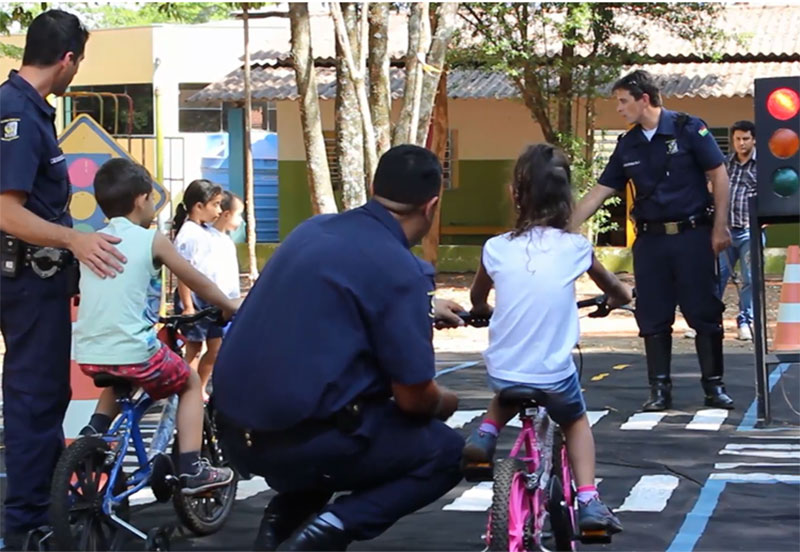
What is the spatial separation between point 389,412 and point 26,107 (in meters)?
2.26

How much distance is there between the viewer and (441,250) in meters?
24.8

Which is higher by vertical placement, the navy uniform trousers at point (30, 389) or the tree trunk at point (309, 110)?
the tree trunk at point (309, 110)

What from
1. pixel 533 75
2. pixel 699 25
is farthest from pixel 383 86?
pixel 699 25

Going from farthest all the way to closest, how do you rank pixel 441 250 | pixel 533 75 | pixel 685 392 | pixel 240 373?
1. pixel 441 250
2. pixel 533 75
3. pixel 685 392
4. pixel 240 373

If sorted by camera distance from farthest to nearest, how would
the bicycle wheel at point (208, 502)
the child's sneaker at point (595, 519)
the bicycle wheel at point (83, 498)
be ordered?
the bicycle wheel at point (208, 502), the bicycle wheel at point (83, 498), the child's sneaker at point (595, 519)

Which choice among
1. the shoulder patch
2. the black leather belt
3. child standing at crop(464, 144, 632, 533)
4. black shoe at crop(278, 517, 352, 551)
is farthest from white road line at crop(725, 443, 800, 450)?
the shoulder patch

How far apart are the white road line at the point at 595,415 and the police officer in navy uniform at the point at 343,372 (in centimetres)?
460

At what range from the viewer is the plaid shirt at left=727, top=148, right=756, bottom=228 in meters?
12.9

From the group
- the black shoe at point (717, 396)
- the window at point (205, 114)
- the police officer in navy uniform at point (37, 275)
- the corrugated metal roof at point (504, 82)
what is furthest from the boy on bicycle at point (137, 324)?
the window at point (205, 114)

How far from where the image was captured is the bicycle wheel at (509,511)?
456cm

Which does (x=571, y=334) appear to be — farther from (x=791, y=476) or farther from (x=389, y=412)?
(x=791, y=476)

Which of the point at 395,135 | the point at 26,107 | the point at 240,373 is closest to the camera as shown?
the point at 240,373

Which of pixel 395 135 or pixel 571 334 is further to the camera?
pixel 395 135

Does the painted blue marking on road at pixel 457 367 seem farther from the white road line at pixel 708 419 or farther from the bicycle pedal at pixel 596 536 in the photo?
the bicycle pedal at pixel 596 536
